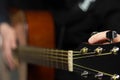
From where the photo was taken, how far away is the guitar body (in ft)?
3.32

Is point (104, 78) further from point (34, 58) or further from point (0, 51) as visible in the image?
point (0, 51)

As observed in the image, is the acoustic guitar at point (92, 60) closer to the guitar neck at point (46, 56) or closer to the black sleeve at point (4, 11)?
the guitar neck at point (46, 56)

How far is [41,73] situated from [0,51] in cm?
21

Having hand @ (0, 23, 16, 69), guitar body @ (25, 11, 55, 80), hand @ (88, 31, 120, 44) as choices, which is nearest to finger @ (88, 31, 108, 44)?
hand @ (88, 31, 120, 44)

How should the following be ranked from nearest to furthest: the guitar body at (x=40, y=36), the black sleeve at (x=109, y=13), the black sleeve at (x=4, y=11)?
the black sleeve at (x=109, y=13), the guitar body at (x=40, y=36), the black sleeve at (x=4, y=11)

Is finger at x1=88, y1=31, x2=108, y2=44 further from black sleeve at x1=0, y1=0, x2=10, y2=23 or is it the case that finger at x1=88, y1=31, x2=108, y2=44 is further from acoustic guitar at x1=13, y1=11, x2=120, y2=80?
black sleeve at x1=0, y1=0, x2=10, y2=23

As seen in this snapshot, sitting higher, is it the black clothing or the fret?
the black clothing

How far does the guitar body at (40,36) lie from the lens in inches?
39.8

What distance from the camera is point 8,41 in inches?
42.6

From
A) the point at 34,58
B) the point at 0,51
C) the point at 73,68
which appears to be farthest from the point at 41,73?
the point at 73,68

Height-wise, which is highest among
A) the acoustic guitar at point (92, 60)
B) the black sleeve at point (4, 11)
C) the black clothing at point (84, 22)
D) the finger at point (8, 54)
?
the black sleeve at point (4, 11)

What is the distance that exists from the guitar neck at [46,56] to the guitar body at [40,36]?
4 centimetres

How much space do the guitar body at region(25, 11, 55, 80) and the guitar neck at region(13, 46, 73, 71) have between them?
0.04m

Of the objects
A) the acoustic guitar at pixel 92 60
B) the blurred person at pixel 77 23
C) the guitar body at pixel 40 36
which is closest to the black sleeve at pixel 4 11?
the blurred person at pixel 77 23
